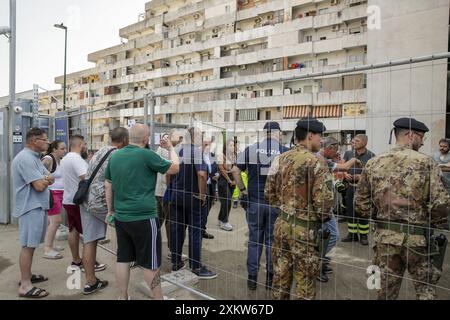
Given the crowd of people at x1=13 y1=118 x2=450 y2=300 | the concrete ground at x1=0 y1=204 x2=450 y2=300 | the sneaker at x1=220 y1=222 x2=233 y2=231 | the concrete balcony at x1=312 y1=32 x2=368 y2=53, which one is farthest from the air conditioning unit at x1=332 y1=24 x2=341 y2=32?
the crowd of people at x1=13 y1=118 x2=450 y2=300

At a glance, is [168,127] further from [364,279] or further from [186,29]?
[186,29]

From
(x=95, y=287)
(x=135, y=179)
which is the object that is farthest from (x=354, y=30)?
(x=95, y=287)

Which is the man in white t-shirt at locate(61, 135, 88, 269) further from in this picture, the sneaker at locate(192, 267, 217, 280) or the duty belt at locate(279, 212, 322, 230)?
the duty belt at locate(279, 212, 322, 230)

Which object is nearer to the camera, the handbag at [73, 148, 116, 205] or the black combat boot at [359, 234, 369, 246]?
the handbag at [73, 148, 116, 205]

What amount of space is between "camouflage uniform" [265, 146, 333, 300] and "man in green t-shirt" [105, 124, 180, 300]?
42.3 inches

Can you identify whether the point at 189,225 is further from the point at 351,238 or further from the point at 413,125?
the point at 351,238

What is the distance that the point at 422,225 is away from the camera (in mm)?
2471

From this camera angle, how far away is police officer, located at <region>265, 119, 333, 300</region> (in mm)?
2633

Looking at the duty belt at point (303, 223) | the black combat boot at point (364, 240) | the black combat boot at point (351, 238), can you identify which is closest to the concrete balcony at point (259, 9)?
the black combat boot at point (351, 238)

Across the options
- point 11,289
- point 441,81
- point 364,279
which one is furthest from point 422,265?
point 441,81

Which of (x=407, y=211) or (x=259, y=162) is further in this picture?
(x=259, y=162)

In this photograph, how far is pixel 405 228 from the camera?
250 centimetres

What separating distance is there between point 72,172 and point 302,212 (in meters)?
3.05

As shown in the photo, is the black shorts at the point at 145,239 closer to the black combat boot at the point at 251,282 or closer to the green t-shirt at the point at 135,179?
the green t-shirt at the point at 135,179
